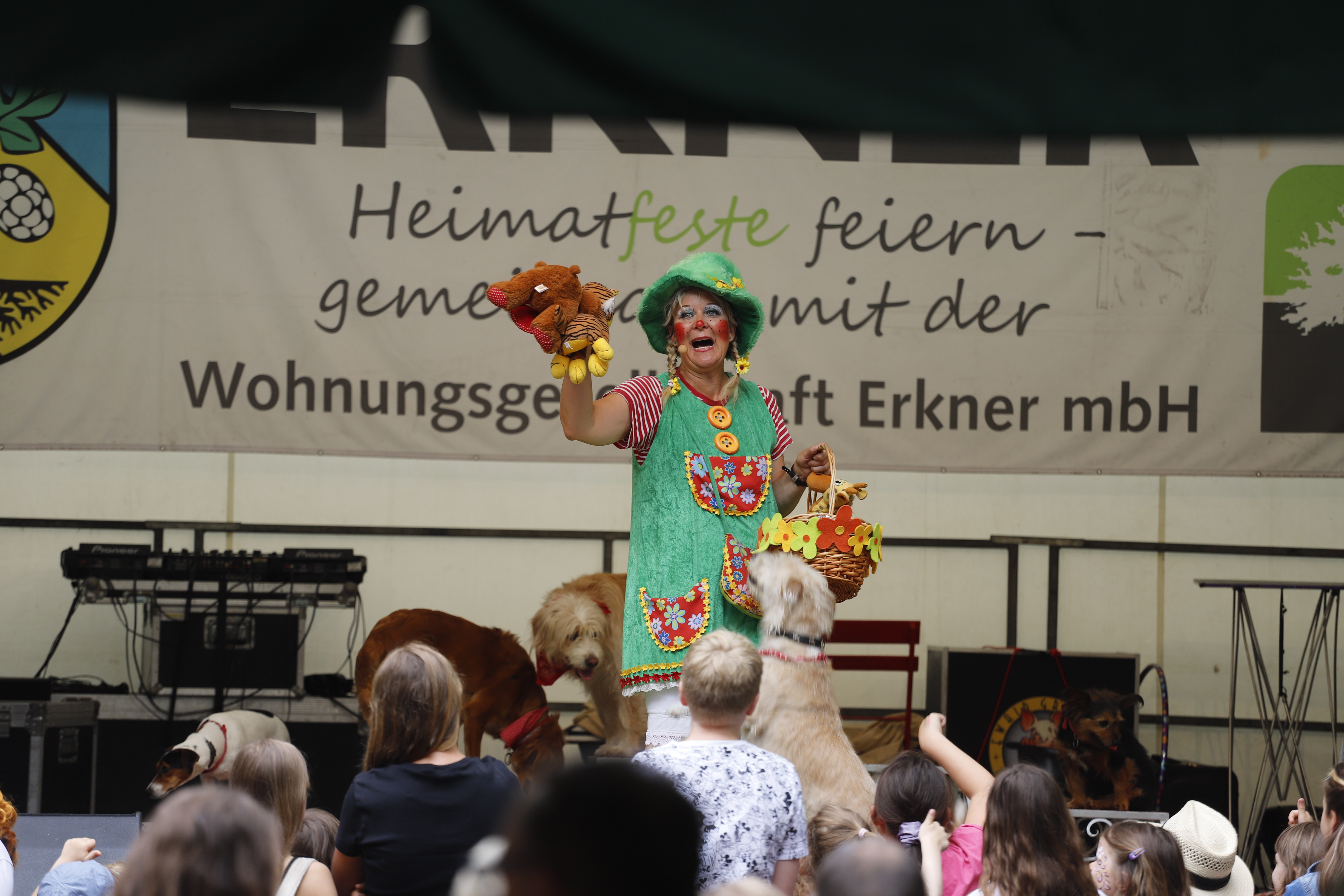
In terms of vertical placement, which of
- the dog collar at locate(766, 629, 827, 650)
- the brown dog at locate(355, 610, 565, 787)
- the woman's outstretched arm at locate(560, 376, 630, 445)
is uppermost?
the woman's outstretched arm at locate(560, 376, 630, 445)

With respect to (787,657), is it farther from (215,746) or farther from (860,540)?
(215,746)

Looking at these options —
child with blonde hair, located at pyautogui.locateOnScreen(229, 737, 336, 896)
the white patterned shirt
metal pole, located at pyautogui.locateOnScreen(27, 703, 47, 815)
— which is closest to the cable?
metal pole, located at pyautogui.locateOnScreen(27, 703, 47, 815)

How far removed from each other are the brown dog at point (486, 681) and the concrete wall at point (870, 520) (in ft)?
5.15

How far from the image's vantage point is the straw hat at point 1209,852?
3.14 meters

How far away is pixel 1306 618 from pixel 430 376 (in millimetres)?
5215

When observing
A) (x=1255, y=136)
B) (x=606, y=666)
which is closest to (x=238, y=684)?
(x=606, y=666)

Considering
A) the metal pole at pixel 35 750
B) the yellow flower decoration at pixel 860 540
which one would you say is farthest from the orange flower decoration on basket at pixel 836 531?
the metal pole at pixel 35 750

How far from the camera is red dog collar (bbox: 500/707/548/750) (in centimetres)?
502

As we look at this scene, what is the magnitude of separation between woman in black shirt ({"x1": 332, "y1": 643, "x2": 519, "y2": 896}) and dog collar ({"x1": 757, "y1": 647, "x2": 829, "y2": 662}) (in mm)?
817

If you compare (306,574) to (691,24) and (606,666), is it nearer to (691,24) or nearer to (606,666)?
(606,666)

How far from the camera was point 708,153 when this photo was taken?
5641mm

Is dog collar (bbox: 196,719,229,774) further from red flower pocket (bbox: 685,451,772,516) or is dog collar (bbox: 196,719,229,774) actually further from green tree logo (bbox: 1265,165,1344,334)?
green tree logo (bbox: 1265,165,1344,334)

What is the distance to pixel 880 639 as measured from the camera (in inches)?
225

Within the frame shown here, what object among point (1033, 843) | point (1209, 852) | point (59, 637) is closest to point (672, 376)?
point (1033, 843)
